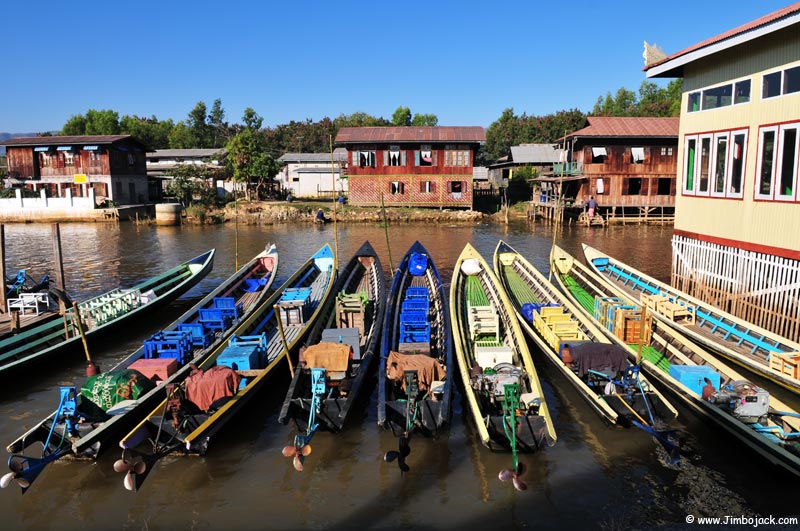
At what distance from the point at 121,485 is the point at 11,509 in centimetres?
176

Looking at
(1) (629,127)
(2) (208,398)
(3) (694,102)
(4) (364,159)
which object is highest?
(1) (629,127)

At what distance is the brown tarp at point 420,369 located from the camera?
12.2 m

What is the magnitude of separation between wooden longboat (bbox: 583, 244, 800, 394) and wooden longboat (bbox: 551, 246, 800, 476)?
635 mm

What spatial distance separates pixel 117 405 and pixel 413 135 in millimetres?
43442

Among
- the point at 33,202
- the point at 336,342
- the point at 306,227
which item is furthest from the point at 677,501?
the point at 33,202

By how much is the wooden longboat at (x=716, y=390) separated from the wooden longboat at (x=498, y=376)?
2981 millimetres

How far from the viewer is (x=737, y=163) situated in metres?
18.0

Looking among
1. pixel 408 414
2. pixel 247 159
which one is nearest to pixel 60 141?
pixel 247 159

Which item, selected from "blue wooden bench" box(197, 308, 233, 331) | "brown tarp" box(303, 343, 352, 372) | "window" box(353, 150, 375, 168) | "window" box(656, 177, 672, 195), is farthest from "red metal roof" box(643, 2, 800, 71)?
"window" box(353, 150, 375, 168)

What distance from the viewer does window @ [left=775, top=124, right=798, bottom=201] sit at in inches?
627

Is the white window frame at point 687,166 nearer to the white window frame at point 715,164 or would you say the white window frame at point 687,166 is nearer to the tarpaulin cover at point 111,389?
the white window frame at point 715,164

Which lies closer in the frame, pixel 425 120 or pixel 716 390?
pixel 716 390

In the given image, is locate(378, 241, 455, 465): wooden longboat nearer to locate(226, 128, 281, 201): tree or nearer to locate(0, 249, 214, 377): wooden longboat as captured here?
locate(0, 249, 214, 377): wooden longboat

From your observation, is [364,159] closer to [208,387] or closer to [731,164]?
[731,164]
